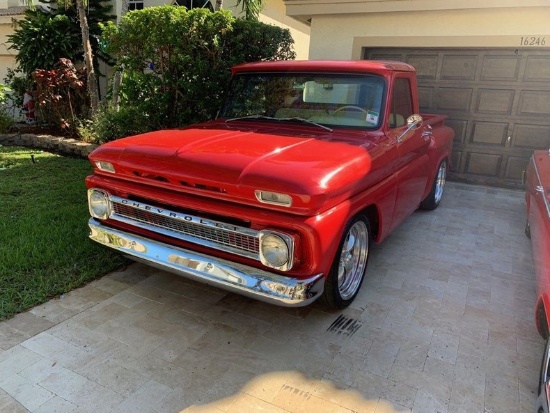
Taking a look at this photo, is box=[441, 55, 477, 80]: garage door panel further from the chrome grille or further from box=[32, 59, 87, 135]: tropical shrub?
box=[32, 59, 87, 135]: tropical shrub

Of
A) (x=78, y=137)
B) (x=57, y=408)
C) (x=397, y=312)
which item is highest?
(x=78, y=137)

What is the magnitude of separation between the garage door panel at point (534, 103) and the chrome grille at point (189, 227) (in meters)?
6.21

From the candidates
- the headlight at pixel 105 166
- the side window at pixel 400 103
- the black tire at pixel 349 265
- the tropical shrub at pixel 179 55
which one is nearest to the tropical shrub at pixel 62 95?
the tropical shrub at pixel 179 55

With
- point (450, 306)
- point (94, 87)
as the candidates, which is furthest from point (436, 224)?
point (94, 87)

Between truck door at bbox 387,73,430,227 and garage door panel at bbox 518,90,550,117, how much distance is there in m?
3.26

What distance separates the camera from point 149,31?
19.3 feet

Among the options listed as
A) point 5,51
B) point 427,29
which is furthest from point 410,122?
point 5,51

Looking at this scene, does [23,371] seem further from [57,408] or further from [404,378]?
[404,378]

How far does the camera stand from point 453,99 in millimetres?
7250

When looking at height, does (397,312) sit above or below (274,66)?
below

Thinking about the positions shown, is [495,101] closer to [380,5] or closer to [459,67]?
[459,67]

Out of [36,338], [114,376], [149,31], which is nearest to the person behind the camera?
[114,376]

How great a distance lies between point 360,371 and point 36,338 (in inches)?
86.5

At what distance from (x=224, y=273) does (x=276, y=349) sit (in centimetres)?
68
